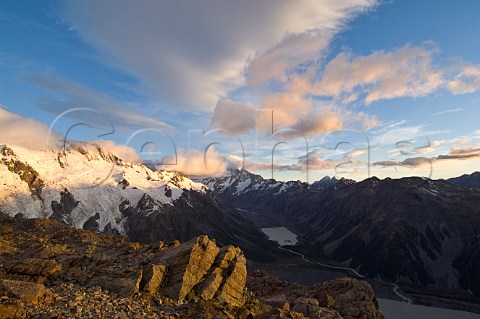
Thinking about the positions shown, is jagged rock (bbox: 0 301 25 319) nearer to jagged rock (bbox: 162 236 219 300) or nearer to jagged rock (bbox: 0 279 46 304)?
jagged rock (bbox: 0 279 46 304)

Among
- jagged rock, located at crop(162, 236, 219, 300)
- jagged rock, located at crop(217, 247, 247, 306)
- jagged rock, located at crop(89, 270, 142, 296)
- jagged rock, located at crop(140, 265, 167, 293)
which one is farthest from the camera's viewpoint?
jagged rock, located at crop(217, 247, 247, 306)

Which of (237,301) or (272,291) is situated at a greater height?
(237,301)

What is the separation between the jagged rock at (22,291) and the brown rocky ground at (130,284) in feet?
0.22

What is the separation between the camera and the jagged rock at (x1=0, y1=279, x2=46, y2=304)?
26.2 metres

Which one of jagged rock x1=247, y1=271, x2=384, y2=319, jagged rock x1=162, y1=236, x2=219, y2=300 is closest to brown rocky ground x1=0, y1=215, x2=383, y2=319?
jagged rock x1=162, y1=236, x2=219, y2=300

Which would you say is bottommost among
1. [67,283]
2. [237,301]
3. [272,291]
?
[272,291]

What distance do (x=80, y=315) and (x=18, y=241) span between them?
32.2 m

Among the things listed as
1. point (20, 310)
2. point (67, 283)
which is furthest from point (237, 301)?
point (20, 310)

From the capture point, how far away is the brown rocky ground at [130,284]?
2661 centimetres

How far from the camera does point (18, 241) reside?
50.1 meters

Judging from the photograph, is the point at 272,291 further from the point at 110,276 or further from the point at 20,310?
the point at 20,310

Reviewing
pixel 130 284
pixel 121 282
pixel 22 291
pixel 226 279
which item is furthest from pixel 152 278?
pixel 22 291

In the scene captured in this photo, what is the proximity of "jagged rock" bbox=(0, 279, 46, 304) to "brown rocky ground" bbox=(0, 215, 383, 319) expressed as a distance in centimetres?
7

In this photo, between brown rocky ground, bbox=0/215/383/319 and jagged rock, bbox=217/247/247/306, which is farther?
jagged rock, bbox=217/247/247/306
